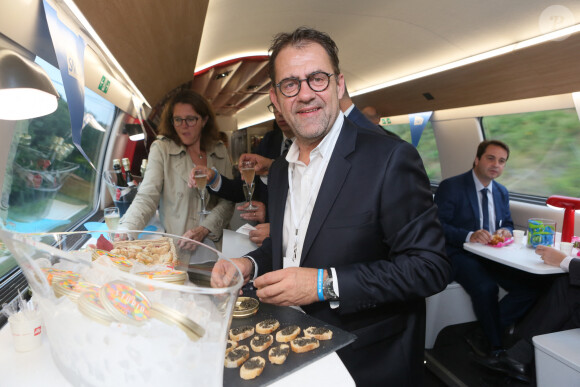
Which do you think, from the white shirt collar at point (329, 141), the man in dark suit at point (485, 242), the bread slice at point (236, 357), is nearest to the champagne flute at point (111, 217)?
the white shirt collar at point (329, 141)

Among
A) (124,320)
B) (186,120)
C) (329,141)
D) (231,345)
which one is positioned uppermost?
(186,120)

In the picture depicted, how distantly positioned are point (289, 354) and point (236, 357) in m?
0.15

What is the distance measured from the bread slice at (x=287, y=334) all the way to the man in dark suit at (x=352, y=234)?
174mm

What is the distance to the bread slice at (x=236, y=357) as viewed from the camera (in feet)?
3.27

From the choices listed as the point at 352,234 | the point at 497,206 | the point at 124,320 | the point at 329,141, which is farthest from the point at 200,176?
the point at 497,206

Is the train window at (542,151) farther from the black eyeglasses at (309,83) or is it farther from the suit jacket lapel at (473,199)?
the black eyeglasses at (309,83)

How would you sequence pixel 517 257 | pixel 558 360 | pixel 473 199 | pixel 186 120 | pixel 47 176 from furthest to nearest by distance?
1. pixel 473 199
2. pixel 517 257
3. pixel 186 120
4. pixel 47 176
5. pixel 558 360

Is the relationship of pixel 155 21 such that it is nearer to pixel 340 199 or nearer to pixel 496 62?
pixel 340 199

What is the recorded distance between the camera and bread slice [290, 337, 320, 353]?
1042mm

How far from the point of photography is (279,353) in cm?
102

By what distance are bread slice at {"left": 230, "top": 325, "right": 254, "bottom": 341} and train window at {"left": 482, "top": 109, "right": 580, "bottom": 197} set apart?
5390mm

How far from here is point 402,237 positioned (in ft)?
4.93

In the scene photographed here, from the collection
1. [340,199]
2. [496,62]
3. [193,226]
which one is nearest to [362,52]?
[496,62]

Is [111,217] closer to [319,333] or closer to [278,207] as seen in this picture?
[278,207]
